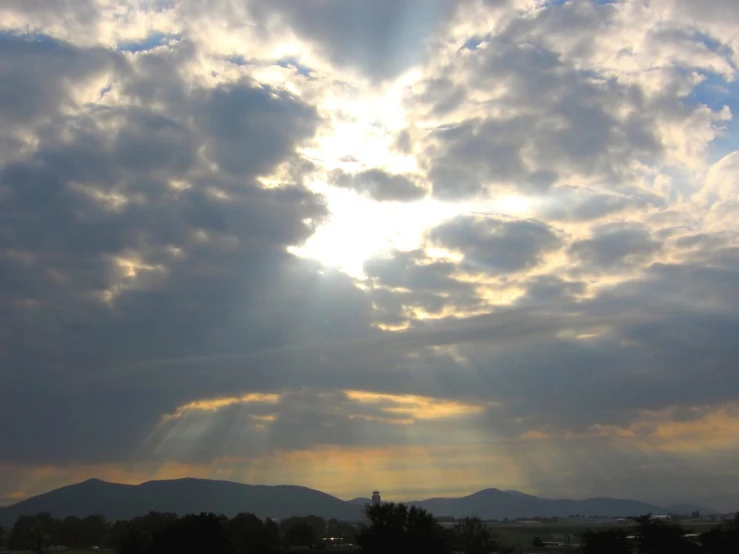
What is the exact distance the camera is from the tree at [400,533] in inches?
3221

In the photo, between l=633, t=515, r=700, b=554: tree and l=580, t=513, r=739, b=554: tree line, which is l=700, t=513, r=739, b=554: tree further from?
l=633, t=515, r=700, b=554: tree

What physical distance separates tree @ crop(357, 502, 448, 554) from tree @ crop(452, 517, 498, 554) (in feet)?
73.5

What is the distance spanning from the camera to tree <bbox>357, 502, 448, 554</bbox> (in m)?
81.8

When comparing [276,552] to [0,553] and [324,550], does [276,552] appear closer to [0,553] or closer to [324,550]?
[324,550]

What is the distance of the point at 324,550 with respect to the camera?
429 feet

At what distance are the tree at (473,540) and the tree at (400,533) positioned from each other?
22.4m

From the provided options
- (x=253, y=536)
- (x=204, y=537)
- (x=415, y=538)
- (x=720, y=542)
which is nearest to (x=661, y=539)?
(x=720, y=542)

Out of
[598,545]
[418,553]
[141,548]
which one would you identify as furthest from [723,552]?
[141,548]

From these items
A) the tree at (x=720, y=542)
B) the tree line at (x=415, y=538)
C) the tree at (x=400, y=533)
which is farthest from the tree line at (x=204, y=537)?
the tree at (x=720, y=542)

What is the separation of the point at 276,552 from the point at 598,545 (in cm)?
5464

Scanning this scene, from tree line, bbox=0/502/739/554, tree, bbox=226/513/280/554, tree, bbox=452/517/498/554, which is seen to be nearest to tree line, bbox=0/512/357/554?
tree, bbox=226/513/280/554

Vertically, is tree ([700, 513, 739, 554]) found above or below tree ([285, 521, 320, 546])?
below

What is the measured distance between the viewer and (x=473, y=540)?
113875 mm

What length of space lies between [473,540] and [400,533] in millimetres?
34174
